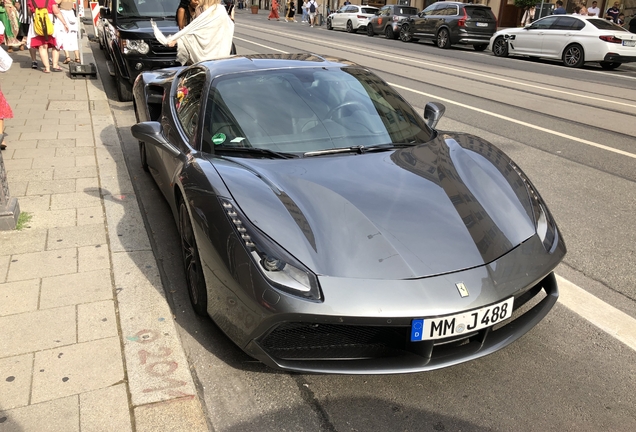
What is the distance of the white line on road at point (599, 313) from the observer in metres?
3.08

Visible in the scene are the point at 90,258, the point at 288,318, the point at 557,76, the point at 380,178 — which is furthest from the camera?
the point at 557,76

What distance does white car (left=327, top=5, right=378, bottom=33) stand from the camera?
30.0 metres

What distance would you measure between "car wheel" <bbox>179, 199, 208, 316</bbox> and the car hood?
0.40 m

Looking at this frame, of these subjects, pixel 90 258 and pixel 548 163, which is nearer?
pixel 90 258

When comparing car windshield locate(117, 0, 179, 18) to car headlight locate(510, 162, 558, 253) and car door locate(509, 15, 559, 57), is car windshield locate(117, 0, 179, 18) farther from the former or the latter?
car door locate(509, 15, 559, 57)

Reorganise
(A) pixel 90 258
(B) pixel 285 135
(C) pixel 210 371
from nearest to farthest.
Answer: (C) pixel 210 371, (B) pixel 285 135, (A) pixel 90 258

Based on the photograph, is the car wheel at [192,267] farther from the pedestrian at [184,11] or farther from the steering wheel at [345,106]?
the pedestrian at [184,11]

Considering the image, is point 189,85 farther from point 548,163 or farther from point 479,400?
point 548,163

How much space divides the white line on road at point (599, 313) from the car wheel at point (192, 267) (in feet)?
6.86

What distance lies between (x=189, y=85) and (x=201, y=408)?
100 inches

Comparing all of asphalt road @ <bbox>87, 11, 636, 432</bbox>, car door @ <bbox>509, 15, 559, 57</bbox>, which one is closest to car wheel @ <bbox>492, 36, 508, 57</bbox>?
car door @ <bbox>509, 15, 559, 57</bbox>

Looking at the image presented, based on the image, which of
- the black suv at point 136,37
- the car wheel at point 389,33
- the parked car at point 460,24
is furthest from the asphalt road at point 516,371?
the car wheel at point 389,33

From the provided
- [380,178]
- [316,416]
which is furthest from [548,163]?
[316,416]

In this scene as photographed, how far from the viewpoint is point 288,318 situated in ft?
7.69
